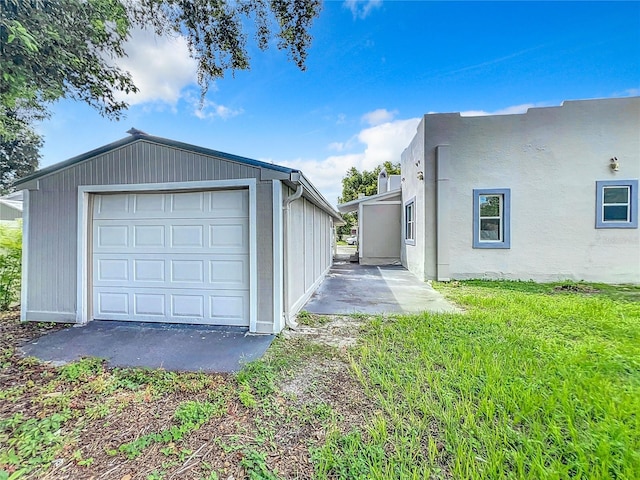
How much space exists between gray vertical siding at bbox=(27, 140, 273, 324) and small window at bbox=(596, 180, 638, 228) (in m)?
10.6

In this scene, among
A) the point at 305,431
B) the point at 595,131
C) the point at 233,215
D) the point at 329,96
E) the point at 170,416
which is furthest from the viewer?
the point at 329,96

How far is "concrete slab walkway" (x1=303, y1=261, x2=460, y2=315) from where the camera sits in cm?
600

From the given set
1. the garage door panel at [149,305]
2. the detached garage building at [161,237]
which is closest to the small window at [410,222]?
the detached garage building at [161,237]

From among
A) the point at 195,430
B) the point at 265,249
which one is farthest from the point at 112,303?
the point at 195,430

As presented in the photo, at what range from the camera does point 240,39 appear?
5.50 metres

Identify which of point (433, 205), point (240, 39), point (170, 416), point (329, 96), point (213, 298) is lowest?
point (170, 416)

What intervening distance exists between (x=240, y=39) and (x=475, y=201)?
7638mm

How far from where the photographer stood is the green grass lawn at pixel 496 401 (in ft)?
6.32

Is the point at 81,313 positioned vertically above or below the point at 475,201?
below

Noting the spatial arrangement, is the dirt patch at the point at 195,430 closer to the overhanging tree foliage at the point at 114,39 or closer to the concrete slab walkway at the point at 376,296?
the concrete slab walkway at the point at 376,296

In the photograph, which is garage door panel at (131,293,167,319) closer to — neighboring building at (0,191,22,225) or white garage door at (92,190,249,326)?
white garage door at (92,190,249,326)

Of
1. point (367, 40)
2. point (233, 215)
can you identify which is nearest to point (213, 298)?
point (233, 215)

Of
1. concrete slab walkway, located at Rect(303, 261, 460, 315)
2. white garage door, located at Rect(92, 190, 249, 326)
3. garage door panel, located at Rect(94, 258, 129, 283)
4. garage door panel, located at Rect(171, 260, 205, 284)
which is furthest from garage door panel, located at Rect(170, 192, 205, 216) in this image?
concrete slab walkway, located at Rect(303, 261, 460, 315)

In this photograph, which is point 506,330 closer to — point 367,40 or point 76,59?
point 76,59
